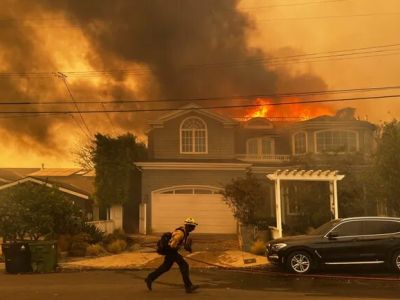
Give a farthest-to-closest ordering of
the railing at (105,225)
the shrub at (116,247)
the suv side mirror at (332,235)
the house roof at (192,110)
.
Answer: the house roof at (192,110) → the railing at (105,225) → the shrub at (116,247) → the suv side mirror at (332,235)

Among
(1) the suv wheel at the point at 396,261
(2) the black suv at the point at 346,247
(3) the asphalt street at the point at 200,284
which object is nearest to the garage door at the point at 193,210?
(3) the asphalt street at the point at 200,284

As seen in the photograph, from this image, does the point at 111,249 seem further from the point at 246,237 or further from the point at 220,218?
the point at 220,218

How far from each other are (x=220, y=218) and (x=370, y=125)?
9.61 meters

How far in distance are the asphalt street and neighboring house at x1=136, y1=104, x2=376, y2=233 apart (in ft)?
31.9

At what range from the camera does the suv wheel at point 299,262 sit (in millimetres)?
13453

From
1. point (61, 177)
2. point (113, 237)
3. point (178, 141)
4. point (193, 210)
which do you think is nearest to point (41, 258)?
point (113, 237)

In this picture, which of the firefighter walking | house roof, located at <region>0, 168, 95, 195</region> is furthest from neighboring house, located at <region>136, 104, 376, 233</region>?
the firefighter walking

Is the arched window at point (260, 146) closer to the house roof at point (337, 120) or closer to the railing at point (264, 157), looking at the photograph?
the railing at point (264, 157)

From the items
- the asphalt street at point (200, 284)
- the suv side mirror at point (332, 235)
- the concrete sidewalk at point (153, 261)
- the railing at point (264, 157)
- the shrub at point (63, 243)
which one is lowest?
the asphalt street at point (200, 284)

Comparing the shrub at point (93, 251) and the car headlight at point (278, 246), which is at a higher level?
the car headlight at point (278, 246)

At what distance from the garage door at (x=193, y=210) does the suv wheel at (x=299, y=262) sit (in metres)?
11.6

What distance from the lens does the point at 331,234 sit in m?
13.6

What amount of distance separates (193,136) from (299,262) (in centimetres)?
1477

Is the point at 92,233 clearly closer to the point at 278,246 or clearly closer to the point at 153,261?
the point at 153,261
